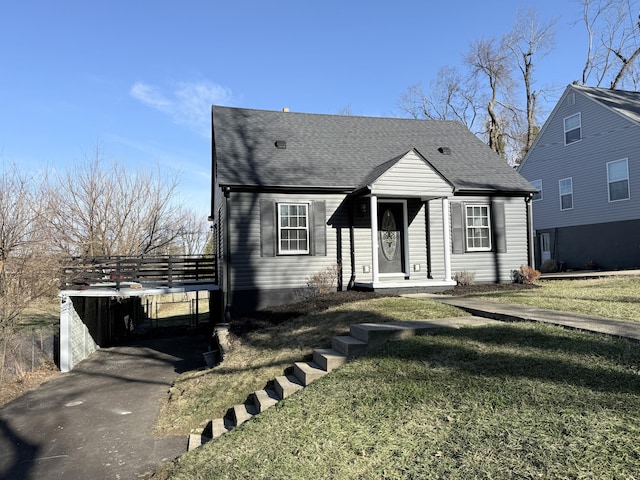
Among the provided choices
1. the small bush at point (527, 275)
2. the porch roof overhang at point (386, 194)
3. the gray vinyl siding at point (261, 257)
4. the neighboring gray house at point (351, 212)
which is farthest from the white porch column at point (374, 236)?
the small bush at point (527, 275)

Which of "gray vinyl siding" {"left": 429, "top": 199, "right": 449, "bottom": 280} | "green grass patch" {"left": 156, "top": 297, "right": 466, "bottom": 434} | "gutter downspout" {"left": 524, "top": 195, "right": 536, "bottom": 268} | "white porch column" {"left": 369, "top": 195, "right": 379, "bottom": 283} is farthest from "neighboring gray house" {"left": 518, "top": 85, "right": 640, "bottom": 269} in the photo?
"green grass patch" {"left": 156, "top": 297, "right": 466, "bottom": 434}

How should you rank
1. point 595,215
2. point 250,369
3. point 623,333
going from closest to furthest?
point 623,333 < point 250,369 < point 595,215

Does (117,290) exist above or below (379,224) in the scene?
below

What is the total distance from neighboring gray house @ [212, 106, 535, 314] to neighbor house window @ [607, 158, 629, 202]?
689cm

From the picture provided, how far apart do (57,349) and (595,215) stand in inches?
819

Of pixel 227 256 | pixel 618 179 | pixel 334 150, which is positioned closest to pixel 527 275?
pixel 334 150

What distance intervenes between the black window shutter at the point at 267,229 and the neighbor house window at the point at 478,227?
5.76 metres

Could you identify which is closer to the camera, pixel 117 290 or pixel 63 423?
pixel 63 423

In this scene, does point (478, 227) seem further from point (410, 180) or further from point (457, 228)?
point (410, 180)

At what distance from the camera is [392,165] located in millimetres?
10945

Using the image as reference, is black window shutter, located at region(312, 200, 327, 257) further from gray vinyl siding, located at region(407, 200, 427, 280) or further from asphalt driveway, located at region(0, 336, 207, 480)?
asphalt driveway, located at region(0, 336, 207, 480)

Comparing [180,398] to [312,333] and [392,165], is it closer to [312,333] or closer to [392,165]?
[312,333]

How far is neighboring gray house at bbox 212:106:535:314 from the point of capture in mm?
11000

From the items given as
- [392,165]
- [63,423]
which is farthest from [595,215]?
[63,423]
